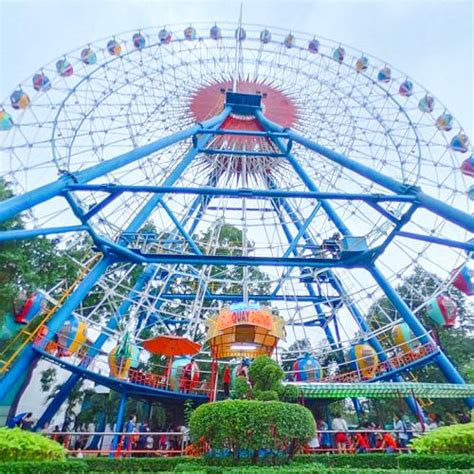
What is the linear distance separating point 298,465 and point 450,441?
8.88 ft

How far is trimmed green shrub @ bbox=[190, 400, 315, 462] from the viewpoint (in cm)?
658

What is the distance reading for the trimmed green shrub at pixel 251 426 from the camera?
658 cm

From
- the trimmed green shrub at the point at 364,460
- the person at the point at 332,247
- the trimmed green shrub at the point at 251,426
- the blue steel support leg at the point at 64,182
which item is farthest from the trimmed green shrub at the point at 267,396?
the person at the point at 332,247

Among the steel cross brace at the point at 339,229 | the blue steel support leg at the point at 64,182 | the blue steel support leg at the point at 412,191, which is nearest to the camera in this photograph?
the blue steel support leg at the point at 64,182

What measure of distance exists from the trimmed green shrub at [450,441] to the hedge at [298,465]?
34 cm

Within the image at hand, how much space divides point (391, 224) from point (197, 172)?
34.2 ft

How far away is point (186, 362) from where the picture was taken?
19.1 m

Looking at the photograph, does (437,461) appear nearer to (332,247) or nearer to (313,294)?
(332,247)

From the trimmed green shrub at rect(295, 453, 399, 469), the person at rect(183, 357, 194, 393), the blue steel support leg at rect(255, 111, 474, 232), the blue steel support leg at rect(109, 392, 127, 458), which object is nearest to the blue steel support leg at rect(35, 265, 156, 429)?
the blue steel support leg at rect(109, 392, 127, 458)

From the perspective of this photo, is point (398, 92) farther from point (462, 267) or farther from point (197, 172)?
point (197, 172)

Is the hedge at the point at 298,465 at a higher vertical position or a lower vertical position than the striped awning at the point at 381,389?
lower

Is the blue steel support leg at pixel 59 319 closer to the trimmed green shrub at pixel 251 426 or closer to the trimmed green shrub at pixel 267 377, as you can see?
the trimmed green shrub at pixel 267 377

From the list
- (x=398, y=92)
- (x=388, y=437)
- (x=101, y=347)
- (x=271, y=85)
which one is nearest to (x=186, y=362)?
(x=101, y=347)

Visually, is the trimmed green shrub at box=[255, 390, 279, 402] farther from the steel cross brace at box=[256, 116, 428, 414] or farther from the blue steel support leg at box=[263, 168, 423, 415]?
the blue steel support leg at box=[263, 168, 423, 415]
